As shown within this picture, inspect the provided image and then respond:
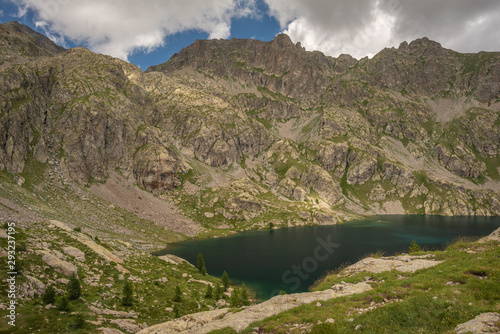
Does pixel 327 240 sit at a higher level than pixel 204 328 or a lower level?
lower

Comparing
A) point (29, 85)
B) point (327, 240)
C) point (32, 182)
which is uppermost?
point (29, 85)

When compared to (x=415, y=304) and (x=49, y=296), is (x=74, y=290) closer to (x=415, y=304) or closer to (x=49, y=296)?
(x=49, y=296)

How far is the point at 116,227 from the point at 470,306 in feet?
432

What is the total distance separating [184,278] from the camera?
190 feet

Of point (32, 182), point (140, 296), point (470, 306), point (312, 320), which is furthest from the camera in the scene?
point (32, 182)

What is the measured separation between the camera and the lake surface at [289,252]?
7299 centimetres

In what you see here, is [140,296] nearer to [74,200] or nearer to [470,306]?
[470,306]

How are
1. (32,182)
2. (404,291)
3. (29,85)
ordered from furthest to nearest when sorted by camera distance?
(29,85), (32,182), (404,291)

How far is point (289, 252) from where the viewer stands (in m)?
104

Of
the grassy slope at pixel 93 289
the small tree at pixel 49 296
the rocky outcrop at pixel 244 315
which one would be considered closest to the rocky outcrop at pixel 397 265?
the rocky outcrop at pixel 244 315

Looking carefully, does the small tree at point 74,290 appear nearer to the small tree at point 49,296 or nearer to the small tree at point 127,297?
the small tree at point 49,296

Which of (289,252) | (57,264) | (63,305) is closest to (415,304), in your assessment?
(63,305)

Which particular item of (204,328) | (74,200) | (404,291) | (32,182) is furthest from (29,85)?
(404,291)

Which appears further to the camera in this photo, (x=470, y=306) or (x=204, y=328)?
(x=204, y=328)
